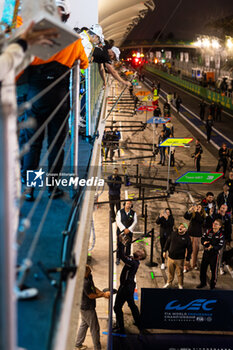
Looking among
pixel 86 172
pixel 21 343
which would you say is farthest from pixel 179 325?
pixel 21 343

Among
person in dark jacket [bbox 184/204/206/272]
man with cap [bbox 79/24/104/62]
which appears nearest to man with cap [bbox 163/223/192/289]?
person in dark jacket [bbox 184/204/206/272]

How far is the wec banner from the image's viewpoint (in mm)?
7496

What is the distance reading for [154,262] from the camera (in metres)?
11.0

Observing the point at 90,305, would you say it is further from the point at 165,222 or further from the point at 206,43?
the point at 206,43

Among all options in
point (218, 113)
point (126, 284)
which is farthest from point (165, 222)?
point (218, 113)

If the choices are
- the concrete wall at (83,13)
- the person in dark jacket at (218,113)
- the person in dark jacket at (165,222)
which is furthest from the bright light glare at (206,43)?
the person in dark jacket at (165,222)

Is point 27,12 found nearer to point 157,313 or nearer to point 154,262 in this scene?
point 157,313

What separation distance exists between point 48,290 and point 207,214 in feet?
28.2

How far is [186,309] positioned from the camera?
767 centimetres

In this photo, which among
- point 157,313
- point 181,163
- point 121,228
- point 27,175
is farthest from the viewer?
point 181,163

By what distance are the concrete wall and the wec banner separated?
6740mm

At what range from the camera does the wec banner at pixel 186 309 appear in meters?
7.50

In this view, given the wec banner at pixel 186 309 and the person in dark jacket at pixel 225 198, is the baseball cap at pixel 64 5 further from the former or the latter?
the person in dark jacket at pixel 225 198

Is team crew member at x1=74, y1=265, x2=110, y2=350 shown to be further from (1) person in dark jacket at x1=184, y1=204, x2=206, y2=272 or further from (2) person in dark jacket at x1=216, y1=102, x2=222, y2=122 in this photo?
(2) person in dark jacket at x1=216, y1=102, x2=222, y2=122
